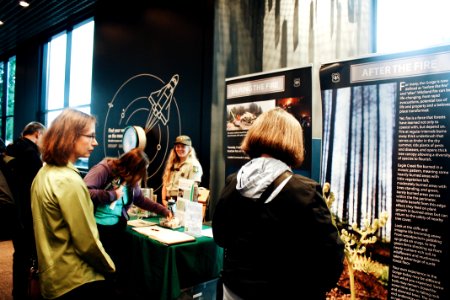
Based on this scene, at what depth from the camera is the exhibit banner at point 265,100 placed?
2.34 m

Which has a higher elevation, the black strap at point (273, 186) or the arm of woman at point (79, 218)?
the black strap at point (273, 186)

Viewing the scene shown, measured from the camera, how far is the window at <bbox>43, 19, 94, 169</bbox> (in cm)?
609

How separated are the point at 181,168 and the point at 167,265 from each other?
1.33 metres

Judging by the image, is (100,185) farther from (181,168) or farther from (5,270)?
(5,270)

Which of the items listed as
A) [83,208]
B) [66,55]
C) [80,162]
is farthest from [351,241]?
[66,55]

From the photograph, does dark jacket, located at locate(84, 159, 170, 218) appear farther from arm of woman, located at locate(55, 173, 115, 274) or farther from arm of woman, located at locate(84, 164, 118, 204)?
arm of woman, located at locate(55, 173, 115, 274)

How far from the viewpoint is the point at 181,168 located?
3307 millimetres

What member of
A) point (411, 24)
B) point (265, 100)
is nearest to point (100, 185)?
point (265, 100)

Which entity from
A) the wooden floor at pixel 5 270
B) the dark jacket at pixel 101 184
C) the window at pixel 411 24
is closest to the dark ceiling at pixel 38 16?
the wooden floor at pixel 5 270

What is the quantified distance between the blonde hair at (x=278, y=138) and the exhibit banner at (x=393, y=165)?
0.75 m

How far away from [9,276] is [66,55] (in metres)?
4.51

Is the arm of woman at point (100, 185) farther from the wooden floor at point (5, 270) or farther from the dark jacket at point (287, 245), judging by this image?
the wooden floor at point (5, 270)

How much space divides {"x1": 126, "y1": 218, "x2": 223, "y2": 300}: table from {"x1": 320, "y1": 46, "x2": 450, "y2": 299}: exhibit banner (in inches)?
37.4

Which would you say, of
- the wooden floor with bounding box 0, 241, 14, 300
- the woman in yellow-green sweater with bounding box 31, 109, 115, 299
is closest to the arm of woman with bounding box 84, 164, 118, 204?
the woman in yellow-green sweater with bounding box 31, 109, 115, 299
